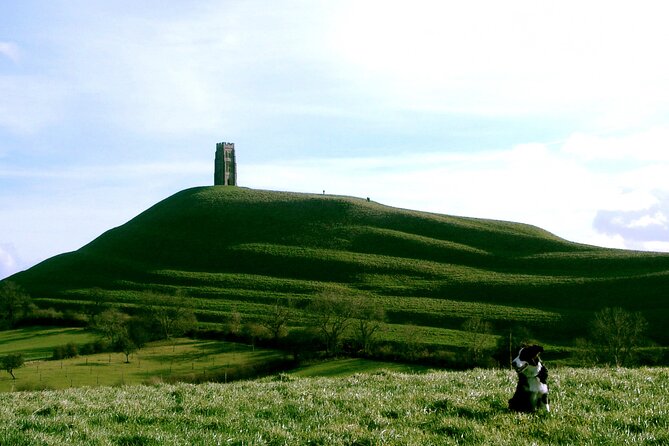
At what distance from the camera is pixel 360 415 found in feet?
44.7

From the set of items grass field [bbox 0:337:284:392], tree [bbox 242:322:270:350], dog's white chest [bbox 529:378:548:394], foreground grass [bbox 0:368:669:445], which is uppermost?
dog's white chest [bbox 529:378:548:394]

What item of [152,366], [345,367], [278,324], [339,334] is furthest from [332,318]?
[152,366]

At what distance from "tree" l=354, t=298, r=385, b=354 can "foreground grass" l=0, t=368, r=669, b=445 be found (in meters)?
69.6

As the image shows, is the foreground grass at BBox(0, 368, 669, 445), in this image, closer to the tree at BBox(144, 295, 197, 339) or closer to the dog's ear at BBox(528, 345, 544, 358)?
the dog's ear at BBox(528, 345, 544, 358)

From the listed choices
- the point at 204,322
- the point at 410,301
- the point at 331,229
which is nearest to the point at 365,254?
the point at 331,229

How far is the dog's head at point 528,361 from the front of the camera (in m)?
13.1

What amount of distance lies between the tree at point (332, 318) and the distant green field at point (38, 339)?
1526 inches

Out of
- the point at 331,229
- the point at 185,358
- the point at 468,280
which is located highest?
the point at 331,229

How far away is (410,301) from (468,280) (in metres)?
18.4

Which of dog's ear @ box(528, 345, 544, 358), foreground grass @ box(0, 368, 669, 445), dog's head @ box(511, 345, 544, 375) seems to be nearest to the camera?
foreground grass @ box(0, 368, 669, 445)

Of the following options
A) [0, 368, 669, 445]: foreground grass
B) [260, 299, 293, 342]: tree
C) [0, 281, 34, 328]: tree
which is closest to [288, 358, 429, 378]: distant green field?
[260, 299, 293, 342]: tree

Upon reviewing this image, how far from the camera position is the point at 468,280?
13862 cm

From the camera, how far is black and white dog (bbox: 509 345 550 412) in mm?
13109

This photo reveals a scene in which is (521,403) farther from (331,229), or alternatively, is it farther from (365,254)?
(331,229)
